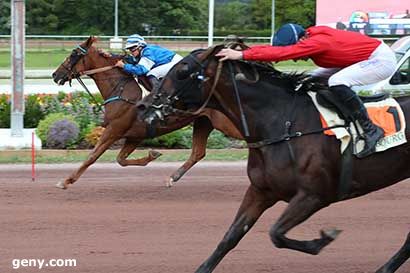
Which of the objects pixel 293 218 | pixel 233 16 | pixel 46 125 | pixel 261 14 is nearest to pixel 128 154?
pixel 46 125

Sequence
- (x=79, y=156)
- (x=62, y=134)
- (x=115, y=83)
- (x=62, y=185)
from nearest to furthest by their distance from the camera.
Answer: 1. (x=62, y=185)
2. (x=115, y=83)
3. (x=79, y=156)
4. (x=62, y=134)

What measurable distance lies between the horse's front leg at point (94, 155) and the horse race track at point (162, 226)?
0.13 metres

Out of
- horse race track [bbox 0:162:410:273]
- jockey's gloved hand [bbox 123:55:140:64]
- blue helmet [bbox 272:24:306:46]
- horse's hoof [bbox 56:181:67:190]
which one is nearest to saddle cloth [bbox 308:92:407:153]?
blue helmet [bbox 272:24:306:46]

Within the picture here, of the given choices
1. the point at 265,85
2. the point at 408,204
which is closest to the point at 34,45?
the point at 408,204

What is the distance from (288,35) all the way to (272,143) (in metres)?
0.79

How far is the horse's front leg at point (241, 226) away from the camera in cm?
650

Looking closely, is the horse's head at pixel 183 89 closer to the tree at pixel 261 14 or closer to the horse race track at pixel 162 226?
the horse race track at pixel 162 226

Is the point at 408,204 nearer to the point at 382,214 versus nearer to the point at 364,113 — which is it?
the point at 382,214

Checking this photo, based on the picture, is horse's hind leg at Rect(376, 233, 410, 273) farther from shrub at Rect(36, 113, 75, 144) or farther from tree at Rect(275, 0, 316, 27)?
tree at Rect(275, 0, 316, 27)

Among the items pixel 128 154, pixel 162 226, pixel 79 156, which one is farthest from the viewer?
pixel 79 156

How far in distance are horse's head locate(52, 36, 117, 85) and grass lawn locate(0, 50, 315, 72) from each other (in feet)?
67.1

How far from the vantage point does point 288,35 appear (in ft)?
21.5

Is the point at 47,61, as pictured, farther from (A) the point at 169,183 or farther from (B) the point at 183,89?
(B) the point at 183,89

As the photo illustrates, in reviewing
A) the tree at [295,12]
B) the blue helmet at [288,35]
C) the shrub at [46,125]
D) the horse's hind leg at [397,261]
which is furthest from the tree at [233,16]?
the blue helmet at [288,35]
